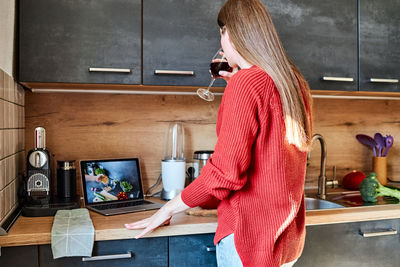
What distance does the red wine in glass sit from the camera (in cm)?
152

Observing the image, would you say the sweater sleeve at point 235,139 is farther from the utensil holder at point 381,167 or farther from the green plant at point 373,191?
the utensil holder at point 381,167

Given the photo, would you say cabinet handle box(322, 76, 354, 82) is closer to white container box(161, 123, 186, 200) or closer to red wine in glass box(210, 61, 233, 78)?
red wine in glass box(210, 61, 233, 78)

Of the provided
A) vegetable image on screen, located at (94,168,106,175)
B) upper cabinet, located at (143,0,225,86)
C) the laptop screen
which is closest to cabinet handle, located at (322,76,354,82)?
upper cabinet, located at (143,0,225,86)

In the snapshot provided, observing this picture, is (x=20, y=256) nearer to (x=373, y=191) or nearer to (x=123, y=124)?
(x=123, y=124)

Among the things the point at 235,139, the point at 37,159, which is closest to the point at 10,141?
the point at 37,159

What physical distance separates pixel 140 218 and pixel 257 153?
0.59m

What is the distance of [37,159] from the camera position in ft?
5.06

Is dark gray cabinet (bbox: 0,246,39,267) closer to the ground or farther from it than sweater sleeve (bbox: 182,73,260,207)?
closer to the ground

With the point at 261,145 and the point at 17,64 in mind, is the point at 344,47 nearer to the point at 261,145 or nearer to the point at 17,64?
the point at 261,145

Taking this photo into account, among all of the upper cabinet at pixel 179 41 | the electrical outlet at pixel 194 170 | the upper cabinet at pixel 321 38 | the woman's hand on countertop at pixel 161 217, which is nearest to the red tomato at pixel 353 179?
the upper cabinet at pixel 321 38

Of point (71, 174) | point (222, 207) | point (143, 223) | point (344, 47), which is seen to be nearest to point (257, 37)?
point (222, 207)

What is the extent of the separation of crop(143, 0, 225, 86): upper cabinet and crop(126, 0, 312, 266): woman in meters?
0.49

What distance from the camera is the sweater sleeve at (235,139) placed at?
1.00 m

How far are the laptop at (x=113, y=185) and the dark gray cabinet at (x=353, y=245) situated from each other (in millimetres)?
648
